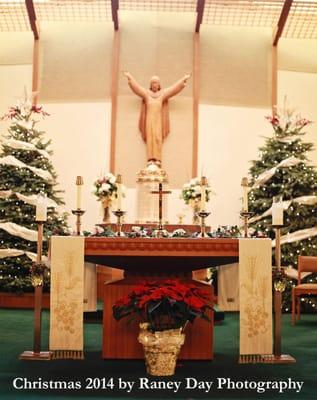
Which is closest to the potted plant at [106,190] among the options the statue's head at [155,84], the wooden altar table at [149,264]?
the statue's head at [155,84]

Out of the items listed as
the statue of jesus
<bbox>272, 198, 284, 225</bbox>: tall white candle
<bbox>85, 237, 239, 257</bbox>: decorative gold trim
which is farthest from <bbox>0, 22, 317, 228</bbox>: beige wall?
<bbox>85, 237, 239, 257</bbox>: decorative gold trim

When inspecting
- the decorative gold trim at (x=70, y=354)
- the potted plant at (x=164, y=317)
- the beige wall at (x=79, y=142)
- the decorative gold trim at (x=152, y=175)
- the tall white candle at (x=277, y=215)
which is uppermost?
the beige wall at (x=79, y=142)

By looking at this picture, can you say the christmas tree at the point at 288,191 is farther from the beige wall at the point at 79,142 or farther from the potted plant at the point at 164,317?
the potted plant at the point at 164,317

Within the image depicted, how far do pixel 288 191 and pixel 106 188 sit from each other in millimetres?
2773

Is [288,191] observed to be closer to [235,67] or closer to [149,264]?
[235,67]

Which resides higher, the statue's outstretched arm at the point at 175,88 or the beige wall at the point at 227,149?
the statue's outstretched arm at the point at 175,88

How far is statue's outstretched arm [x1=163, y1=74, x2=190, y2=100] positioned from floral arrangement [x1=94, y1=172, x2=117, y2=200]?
2.40 metres

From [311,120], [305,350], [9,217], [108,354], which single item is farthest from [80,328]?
[311,120]

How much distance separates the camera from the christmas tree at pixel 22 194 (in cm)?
942

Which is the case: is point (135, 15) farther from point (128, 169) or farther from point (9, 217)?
point (9, 217)

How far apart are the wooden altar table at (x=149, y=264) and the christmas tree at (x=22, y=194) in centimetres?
420

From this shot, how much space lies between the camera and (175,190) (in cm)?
1119

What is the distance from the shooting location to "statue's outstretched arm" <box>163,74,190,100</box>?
35.8ft

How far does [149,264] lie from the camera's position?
16.6 feet
